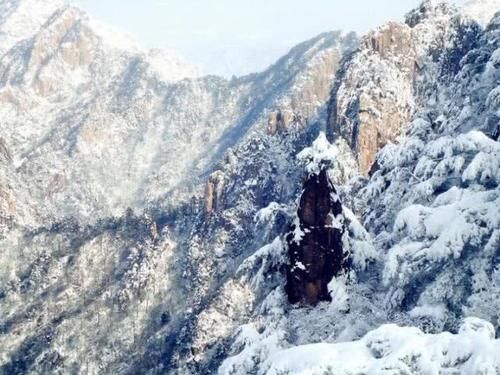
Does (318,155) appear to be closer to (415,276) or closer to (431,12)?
(415,276)

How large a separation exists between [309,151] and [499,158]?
28.2 feet

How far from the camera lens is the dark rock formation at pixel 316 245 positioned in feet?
108

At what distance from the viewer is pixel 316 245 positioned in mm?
34469

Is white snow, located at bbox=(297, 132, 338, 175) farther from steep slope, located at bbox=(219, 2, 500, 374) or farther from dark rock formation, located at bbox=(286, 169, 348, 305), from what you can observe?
steep slope, located at bbox=(219, 2, 500, 374)

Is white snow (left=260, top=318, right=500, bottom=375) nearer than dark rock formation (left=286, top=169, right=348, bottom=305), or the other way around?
white snow (left=260, top=318, right=500, bottom=375)

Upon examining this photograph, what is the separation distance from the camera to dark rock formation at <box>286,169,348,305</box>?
108 ft

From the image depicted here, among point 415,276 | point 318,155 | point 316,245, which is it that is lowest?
point 415,276

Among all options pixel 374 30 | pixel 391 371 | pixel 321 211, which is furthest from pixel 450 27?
pixel 391 371

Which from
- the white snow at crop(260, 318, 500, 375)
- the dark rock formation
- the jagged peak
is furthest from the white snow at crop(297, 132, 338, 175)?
the jagged peak

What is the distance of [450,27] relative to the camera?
443ft

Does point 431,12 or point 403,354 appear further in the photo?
point 431,12

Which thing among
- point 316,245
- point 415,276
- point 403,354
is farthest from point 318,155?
point 403,354

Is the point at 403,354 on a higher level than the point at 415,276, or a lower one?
higher

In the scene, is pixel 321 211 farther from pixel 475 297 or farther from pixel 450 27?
pixel 450 27
